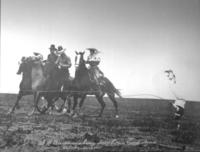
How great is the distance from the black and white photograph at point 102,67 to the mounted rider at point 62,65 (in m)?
0.02

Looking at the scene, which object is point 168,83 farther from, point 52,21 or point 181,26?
point 52,21

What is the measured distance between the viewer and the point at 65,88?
5480 millimetres

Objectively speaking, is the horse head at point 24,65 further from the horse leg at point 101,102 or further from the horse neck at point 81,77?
the horse leg at point 101,102

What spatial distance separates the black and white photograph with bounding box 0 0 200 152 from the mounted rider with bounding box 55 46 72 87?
0.02m

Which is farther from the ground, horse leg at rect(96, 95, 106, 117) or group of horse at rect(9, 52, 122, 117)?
group of horse at rect(9, 52, 122, 117)

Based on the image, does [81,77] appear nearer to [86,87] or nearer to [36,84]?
[86,87]

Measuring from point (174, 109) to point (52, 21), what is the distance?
3.04 meters

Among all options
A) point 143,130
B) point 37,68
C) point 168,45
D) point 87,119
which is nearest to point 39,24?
point 37,68

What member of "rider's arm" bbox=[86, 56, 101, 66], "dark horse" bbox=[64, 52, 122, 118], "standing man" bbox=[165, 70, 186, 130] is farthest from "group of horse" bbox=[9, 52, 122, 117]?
"standing man" bbox=[165, 70, 186, 130]

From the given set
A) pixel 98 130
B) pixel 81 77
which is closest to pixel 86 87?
pixel 81 77

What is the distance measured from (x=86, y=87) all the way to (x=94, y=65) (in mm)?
501

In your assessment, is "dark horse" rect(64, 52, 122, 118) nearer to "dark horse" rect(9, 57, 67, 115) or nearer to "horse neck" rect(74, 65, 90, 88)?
"horse neck" rect(74, 65, 90, 88)

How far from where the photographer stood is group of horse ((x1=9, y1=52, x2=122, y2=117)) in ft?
17.7

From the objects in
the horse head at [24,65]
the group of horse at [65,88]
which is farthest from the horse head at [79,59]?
the horse head at [24,65]
